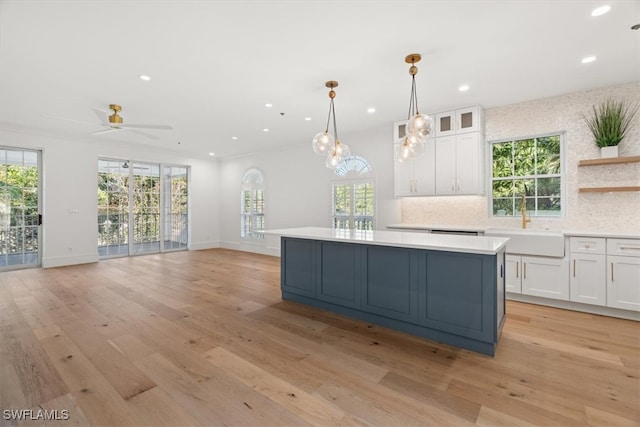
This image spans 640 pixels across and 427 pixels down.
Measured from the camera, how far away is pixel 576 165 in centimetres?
393

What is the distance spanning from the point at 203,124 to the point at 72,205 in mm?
3581

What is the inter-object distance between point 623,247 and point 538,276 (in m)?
0.87

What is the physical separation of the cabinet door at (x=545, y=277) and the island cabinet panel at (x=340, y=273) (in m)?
2.32

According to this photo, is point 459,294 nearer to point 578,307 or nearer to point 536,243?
point 536,243

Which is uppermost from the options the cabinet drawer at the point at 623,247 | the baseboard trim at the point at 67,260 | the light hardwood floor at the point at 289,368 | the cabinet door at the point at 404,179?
the cabinet door at the point at 404,179

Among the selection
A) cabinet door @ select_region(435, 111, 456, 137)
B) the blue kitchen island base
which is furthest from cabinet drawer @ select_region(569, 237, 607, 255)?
cabinet door @ select_region(435, 111, 456, 137)

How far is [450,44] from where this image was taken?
9.16ft

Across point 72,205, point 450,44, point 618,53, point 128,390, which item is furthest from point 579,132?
point 72,205

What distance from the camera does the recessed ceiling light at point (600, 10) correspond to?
90.1 inches

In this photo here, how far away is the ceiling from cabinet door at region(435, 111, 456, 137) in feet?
0.56

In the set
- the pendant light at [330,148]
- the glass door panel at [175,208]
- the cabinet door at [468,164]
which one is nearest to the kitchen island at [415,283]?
the pendant light at [330,148]

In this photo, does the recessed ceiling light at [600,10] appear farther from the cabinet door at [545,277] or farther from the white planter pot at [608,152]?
the cabinet door at [545,277]

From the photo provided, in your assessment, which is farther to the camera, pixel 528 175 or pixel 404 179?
pixel 404 179

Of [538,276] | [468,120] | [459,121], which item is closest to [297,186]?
[459,121]
